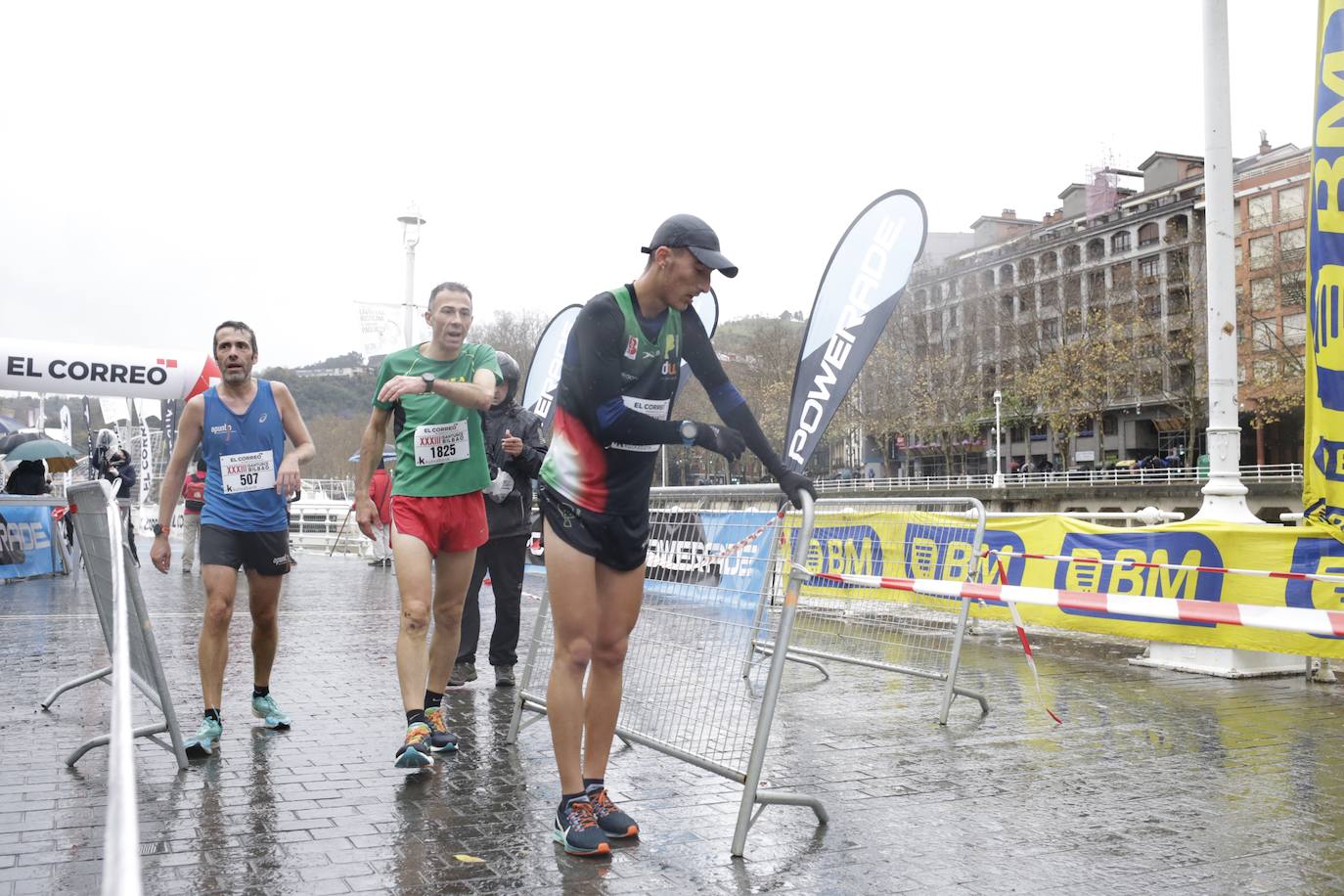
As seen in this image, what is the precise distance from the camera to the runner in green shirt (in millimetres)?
5359

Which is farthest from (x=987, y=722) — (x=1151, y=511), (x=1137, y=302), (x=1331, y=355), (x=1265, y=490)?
(x=1137, y=302)

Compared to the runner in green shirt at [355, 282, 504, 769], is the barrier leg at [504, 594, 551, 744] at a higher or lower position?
lower

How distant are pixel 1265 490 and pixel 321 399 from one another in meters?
122

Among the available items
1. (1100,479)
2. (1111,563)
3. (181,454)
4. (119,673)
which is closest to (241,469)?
(181,454)

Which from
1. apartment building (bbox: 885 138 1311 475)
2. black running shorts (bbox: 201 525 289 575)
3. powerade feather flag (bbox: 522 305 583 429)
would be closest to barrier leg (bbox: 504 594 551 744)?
black running shorts (bbox: 201 525 289 575)

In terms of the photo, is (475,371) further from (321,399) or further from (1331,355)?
(321,399)

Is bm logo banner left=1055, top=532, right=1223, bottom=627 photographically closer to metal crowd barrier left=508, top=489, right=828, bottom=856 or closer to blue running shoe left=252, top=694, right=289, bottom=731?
metal crowd barrier left=508, top=489, right=828, bottom=856

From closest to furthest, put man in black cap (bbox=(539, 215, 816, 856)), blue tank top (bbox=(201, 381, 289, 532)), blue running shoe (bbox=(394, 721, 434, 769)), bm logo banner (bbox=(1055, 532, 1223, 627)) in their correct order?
man in black cap (bbox=(539, 215, 816, 856)) → blue running shoe (bbox=(394, 721, 434, 769)) → blue tank top (bbox=(201, 381, 289, 532)) → bm logo banner (bbox=(1055, 532, 1223, 627))

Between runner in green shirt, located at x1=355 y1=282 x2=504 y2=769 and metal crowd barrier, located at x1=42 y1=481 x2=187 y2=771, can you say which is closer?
metal crowd barrier, located at x1=42 y1=481 x2=187 y2=771

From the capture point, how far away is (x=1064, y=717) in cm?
669

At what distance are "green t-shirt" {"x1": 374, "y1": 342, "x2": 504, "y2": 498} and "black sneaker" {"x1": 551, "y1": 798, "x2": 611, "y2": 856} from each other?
1979mm

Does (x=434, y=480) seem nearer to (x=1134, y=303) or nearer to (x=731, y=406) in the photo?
(x=731, y=406)

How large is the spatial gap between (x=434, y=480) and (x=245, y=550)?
3.76 feet

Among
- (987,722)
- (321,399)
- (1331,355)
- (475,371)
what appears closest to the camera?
(475,371)
